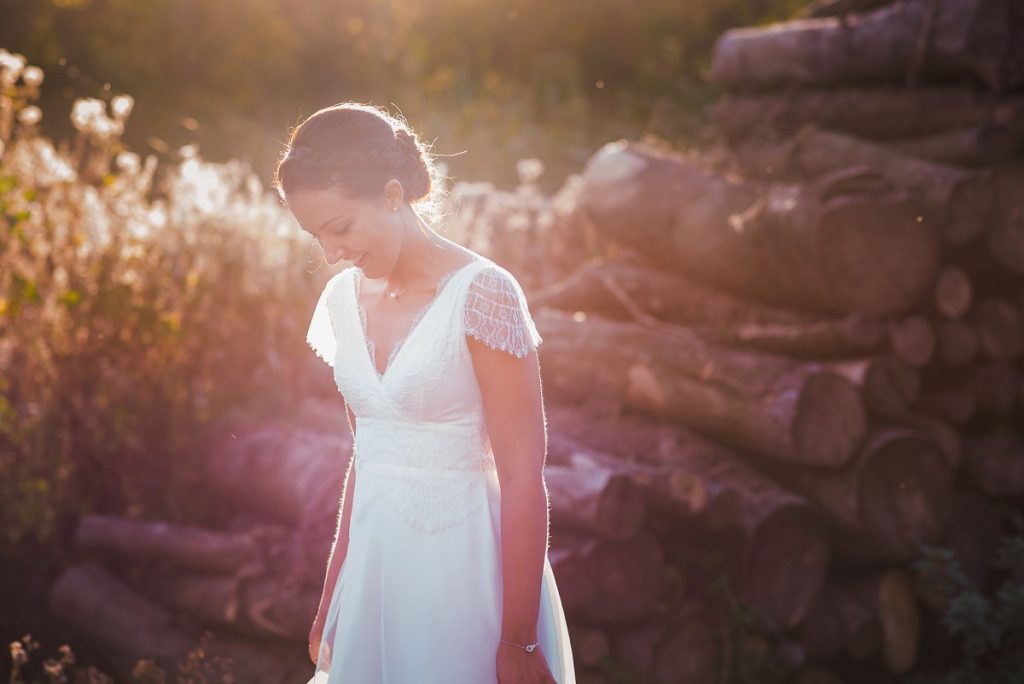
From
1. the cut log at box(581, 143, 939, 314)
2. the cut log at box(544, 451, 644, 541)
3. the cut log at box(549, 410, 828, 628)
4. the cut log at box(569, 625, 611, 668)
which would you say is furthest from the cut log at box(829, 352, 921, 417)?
the cut log at box(569, 625, 611, 668)

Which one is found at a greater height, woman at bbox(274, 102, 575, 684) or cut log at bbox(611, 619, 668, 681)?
woman at bbox(274, 102, 575, 684)

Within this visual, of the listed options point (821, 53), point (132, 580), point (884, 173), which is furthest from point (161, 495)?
point (821, 53)

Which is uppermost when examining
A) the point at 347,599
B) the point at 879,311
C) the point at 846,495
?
the point at 879,311

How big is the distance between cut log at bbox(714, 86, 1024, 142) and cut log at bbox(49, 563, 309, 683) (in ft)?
15.6

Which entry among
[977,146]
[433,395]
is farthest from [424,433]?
[977,146]

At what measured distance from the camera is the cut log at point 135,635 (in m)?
3.84

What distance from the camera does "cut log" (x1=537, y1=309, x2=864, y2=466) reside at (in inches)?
170

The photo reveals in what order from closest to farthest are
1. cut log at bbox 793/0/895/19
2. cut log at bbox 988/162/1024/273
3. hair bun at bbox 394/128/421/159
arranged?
hair bun at bbox 394/128/421/159
cut log at bbox 988/162/1024/273
cut log at bbox 793/0/895/19

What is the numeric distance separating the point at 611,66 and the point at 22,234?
63.6 ft

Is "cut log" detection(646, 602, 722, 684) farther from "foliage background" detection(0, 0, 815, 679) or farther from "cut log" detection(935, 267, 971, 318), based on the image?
"foliage background" detection(0, 0, 815, 679)

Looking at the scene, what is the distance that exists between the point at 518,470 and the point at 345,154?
75 centimetres

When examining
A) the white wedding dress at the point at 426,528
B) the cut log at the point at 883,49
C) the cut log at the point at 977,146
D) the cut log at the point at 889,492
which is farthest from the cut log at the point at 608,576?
the cut log at the point at 883,49

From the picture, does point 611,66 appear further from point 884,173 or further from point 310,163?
point 310,163

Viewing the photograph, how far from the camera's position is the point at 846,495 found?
4.35 meters
